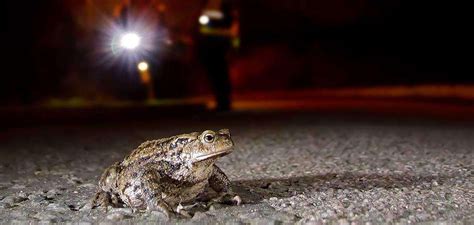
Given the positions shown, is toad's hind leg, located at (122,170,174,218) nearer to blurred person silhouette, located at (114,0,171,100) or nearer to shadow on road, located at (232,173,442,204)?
shadow on road, located at (232,173,442,204)

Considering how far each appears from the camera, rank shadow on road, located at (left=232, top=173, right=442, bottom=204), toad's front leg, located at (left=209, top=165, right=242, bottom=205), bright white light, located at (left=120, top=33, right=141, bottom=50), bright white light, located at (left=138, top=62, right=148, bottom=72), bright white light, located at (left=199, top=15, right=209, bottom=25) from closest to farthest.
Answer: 1. toad's front leg, located at (left=209, top=165, right=242, bottom=205)
2. shadow on road, located at (left=232, top=173, right=442, bottom=204)
3. bright white light, located at (left=199, top=15, right=209, bottom=25)
4. bright white light, located at (left=120, top=33, right=141, bottom=50)
5. bright white light, located at (left=138, top=62, right=148, bottom=72)

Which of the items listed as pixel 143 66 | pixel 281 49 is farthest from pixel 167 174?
pixel 281 49

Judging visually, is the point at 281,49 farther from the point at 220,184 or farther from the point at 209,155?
the point at 209,155

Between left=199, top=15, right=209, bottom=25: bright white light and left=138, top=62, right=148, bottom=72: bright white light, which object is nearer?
left=199, top=15, right=209, bottom=25: bright white light

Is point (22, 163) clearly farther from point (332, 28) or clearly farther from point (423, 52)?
point (332, 28)

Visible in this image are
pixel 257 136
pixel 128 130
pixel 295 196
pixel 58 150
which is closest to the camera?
pixel 295 196

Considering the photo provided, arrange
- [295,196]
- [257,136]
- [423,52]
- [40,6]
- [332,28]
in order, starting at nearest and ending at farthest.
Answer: [295,196] → [257,136] → [40,6] → [423,52] → [332,28]

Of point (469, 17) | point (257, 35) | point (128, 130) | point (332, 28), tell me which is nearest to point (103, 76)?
point (128, 130)

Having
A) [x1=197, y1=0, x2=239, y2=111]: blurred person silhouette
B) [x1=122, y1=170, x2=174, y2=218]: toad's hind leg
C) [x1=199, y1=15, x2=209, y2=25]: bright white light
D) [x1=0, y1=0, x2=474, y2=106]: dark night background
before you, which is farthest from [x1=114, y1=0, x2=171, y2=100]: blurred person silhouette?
[x1=122, y1=170, x2=174, y2=218]: toad's hind leg
